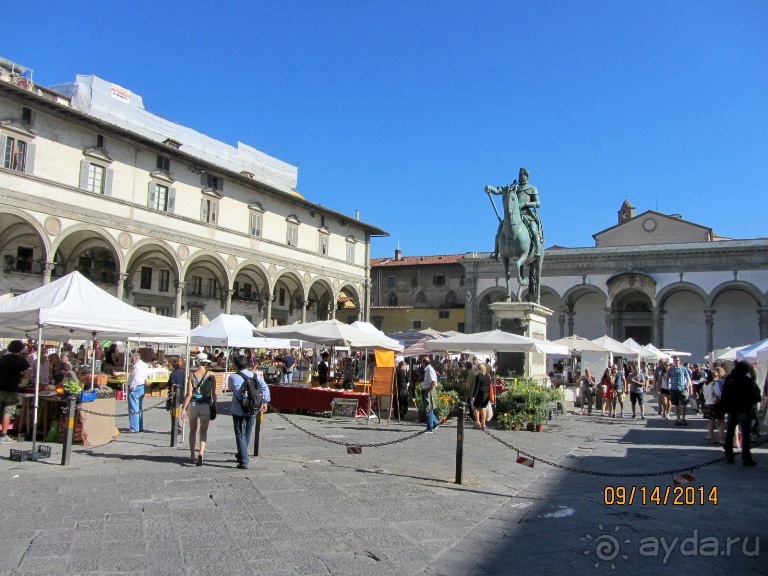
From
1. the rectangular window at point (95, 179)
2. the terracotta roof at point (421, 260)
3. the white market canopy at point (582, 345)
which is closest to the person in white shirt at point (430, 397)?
the white market canopy at point (582, 345)

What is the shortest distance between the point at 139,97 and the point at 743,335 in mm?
36093

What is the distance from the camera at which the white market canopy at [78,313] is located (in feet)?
26.4

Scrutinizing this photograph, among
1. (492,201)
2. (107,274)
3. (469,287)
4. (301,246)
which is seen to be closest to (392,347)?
(492,201)

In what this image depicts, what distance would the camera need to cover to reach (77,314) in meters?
8.16

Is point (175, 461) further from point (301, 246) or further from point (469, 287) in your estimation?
point (469, 287)

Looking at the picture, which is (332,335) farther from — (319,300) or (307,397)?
(319,300)

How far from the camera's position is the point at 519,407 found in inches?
440

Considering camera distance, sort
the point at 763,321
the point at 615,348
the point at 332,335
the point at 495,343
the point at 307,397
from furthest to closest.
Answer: the point at 763,321, the point at 615,348, the point at 332,335, the point at 307,397, the point at 495,343

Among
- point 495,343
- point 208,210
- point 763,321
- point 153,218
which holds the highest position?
point 208,210

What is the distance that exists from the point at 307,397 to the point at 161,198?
17.2 metres

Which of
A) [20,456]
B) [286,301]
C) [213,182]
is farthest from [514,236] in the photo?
[286,301]

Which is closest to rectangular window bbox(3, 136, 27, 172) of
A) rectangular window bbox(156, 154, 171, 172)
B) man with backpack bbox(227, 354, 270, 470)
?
rectangular window bbox(156, 154, 171, 172)

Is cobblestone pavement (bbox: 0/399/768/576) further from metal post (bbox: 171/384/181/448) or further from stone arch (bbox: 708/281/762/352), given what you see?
stone arch (bbox: 708/281/762/352)
